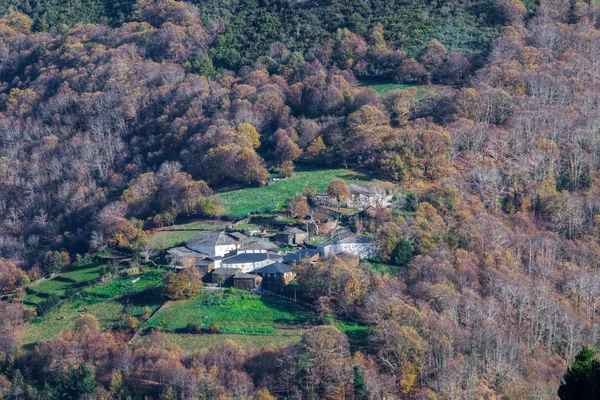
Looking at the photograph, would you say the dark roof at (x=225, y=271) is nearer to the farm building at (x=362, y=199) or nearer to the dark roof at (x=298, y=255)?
the dark roof at (x=298, y=255)

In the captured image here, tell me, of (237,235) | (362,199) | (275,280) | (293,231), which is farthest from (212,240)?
(362,199)

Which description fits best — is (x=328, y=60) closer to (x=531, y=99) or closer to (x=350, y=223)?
(x=531, y=99)

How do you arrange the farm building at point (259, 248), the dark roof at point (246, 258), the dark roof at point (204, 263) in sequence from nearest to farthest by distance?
1. the dark roof at point (246, 258)
2. the dark roof at point (204, 263)
3. the farm building at point (259, 248)

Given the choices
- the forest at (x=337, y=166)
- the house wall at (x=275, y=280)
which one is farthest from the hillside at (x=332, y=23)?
the house wall at (x=275, y=280)

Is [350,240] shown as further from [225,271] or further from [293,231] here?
[225,271]

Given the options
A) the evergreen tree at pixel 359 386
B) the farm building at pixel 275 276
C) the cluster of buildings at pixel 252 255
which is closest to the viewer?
the evergreen tree at pixel 359 386

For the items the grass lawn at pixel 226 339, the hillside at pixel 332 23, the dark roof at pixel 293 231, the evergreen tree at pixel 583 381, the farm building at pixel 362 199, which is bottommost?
the grass lawn at pixel 226 339
